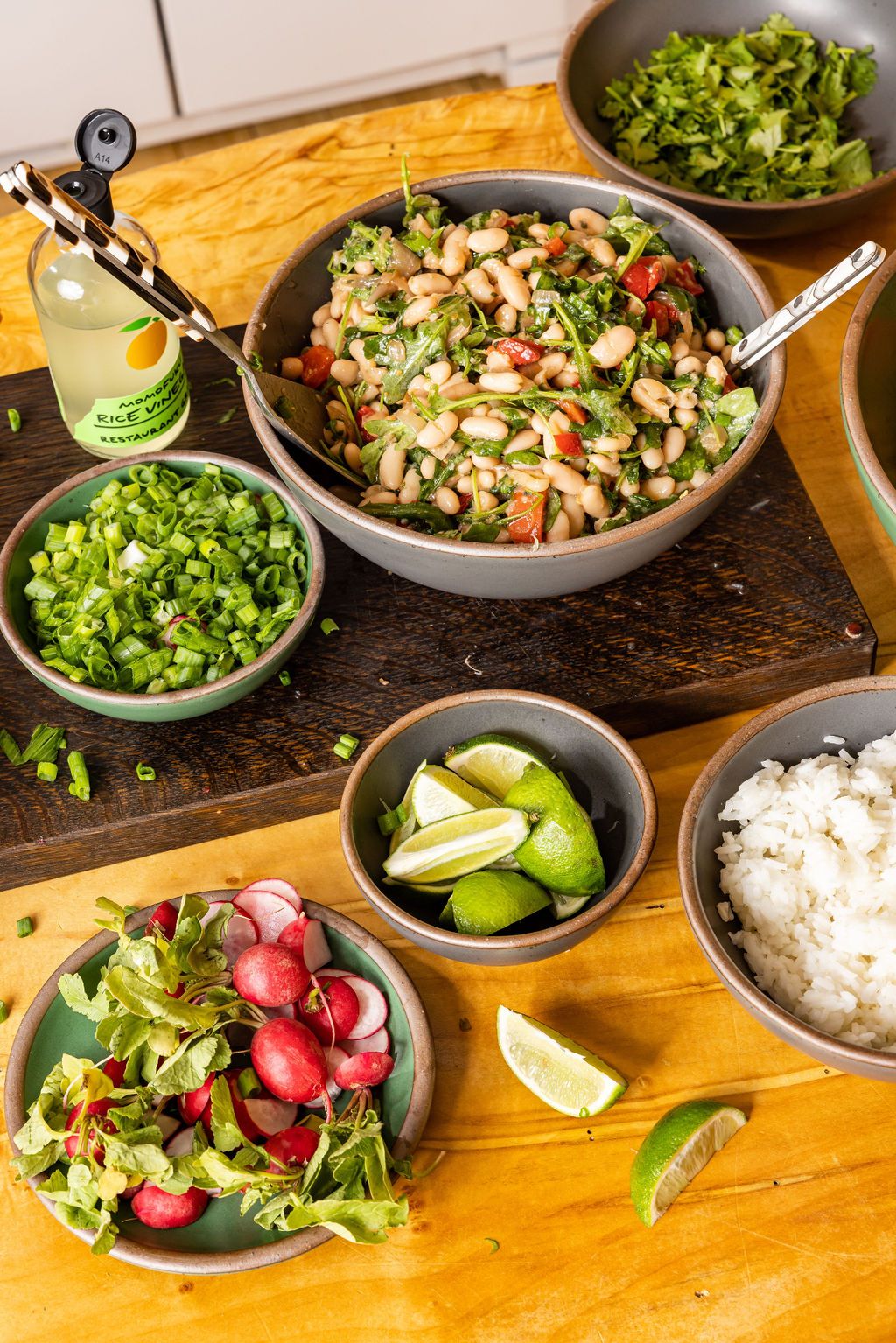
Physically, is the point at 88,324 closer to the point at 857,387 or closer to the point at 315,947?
the point at 315,947

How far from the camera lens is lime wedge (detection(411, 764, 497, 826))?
4.63 feet

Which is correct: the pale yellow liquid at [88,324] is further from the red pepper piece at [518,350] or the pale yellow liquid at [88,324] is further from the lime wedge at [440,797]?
the lime wedge at [440,797]

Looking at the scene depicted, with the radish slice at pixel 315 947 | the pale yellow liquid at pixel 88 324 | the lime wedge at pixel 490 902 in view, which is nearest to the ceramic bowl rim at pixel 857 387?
the lime wedge at pixel 490 902

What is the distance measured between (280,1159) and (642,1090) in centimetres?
40

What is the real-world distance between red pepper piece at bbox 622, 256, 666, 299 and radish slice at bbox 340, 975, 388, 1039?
36.1 inches

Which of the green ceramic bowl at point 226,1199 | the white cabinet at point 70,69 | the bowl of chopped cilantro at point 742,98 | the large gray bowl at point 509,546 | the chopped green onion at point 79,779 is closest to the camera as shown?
the green ceramic bowl at point 226,1199

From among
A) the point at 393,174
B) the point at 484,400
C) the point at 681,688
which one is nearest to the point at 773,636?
the point at 681,688

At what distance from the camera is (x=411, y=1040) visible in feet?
4.42

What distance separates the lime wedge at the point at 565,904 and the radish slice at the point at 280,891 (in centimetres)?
29

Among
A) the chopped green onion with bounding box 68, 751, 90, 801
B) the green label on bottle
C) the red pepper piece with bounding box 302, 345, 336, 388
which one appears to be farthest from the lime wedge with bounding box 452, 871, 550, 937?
the green label on bottle

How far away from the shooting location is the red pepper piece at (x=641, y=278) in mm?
1604

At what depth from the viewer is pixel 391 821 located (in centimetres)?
146

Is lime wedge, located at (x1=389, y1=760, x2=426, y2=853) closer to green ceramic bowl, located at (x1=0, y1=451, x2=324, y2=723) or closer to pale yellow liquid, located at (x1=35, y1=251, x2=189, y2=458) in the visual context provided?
green ceramic bowl, located at (x1=0, y1=451, x2=324, y2=723)

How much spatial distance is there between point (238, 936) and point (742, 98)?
1587 mm
